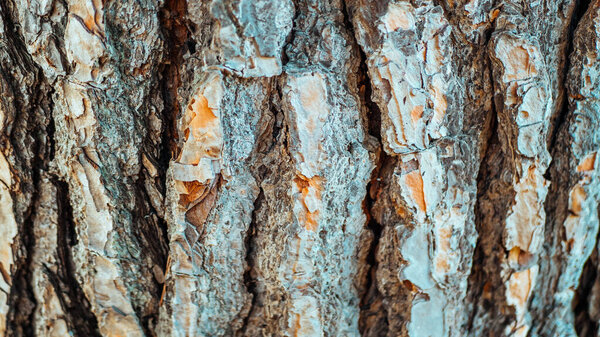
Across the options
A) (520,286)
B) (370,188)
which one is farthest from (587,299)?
(370,188)

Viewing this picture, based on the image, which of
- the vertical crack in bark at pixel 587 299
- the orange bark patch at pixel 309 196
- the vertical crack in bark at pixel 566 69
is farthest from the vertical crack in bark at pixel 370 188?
the vertical crack in bark at pixel 587 299

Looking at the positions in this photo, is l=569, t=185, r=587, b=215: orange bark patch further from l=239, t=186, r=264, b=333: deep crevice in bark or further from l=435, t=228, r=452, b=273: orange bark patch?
l=239, t=186, r=264, b=333: deep crevice in bark

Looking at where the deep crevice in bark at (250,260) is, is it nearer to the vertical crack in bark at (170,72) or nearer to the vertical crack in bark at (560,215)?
the vertical crack in bark at (170,72)

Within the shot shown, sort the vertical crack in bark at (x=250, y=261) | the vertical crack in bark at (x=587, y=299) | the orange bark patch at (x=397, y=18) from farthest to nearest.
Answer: the vertical crack in bark at (x=587, y=299) < the vertical crack in bark at (x=250, y=261) < the orange bark patch at (x=397, y=18)

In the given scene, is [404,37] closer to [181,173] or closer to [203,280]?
[181,173]

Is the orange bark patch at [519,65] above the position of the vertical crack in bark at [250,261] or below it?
above

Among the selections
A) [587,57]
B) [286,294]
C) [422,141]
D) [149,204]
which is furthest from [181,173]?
[587,57]

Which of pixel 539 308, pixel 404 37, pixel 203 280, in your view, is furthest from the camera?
pixel 539 308

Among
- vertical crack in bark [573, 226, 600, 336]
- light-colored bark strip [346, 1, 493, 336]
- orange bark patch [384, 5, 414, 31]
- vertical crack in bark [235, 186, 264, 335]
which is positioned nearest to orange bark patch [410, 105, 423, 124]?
light-colored bark strip [346, 1, 493, 336]

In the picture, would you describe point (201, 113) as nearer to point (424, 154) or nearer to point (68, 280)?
point (424, 154)
